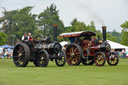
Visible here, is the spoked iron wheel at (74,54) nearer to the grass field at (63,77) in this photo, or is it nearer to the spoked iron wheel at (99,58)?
the spoked iron wheel at (99,58)

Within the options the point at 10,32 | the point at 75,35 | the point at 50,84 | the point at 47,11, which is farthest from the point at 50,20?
the point at 50,84

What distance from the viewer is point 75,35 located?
666 inches

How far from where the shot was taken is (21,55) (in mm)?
14945

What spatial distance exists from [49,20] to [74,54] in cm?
7217

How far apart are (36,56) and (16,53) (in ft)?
3.72

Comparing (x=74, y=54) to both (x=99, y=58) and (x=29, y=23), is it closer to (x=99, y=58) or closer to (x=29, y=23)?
(x=99, y=58)

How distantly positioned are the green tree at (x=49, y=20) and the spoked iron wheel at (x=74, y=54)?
69527mm

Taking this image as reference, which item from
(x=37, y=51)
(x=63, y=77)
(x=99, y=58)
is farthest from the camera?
(x=99, y=58)

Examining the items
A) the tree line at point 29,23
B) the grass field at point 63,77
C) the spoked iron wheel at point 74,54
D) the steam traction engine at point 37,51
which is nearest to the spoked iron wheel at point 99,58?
the spoked iron wheel at point 74,54

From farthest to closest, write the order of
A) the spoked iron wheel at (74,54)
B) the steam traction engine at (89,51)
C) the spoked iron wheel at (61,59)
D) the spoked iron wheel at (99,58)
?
the spoked iron wheel at (74,54), the steam traction engine at (89,51), the spoked iron wheel at (99,58), the spoked iron wheel at (61,59)

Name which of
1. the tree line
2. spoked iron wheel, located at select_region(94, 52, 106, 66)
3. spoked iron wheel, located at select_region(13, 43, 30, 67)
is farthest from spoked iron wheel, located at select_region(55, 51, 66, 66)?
the tree line

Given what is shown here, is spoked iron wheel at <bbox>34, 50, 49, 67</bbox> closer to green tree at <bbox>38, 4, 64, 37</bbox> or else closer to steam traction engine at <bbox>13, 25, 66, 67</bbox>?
steam traction engine at <bbox>13, 25, 66, 67</bbox>

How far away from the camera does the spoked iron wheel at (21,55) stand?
569 inches

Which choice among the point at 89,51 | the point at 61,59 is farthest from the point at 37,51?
the point at 89,51
